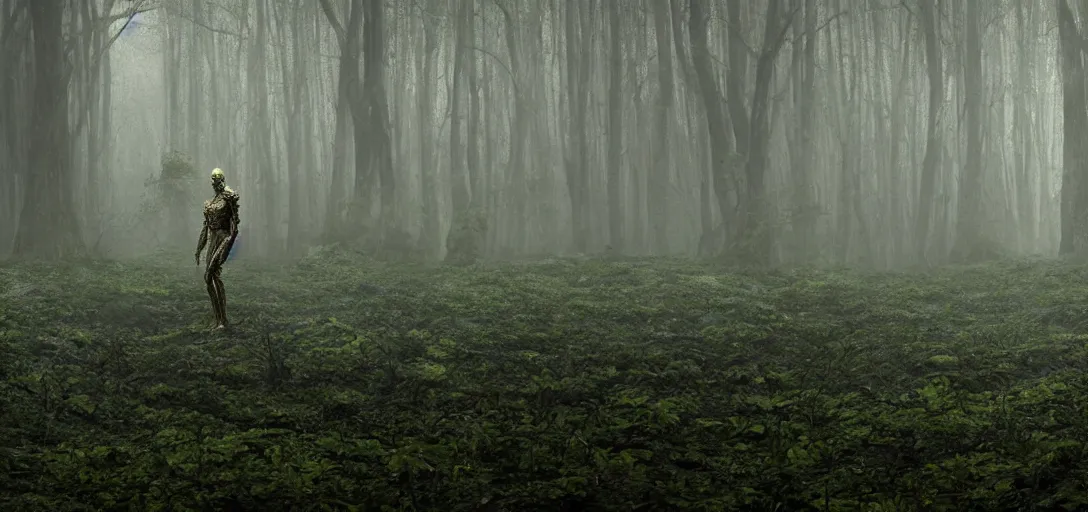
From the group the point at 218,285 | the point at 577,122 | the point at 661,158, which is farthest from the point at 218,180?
the point at 661,158

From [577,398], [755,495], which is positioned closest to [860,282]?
[577,398]

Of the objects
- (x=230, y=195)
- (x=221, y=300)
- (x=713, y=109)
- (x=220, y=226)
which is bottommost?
(x=221, y=300)

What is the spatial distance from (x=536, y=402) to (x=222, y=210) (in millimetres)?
4274

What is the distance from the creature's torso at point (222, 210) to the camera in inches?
377

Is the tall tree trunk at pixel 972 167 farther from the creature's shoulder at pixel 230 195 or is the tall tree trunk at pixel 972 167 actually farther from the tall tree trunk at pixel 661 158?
the creature's shoulder at pixel 230 195

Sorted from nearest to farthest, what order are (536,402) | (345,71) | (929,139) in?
(536,402)
(345,71)
(929,139)

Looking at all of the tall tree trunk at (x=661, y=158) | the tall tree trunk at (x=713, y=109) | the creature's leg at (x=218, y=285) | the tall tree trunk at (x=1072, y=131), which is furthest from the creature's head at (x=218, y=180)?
the tall tree trunk at (x=1072, y=131)

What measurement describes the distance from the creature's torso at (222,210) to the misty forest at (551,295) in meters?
0.04

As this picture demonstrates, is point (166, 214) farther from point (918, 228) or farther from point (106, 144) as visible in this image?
point (918, 228)

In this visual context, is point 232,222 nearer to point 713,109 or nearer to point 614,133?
point 713,109

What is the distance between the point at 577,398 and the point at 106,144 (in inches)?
968

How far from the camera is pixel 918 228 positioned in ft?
78.1

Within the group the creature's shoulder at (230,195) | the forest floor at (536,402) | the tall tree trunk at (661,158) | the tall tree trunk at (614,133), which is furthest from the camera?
the tall tree trunk at (661,158)

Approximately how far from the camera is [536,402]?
7.95m
